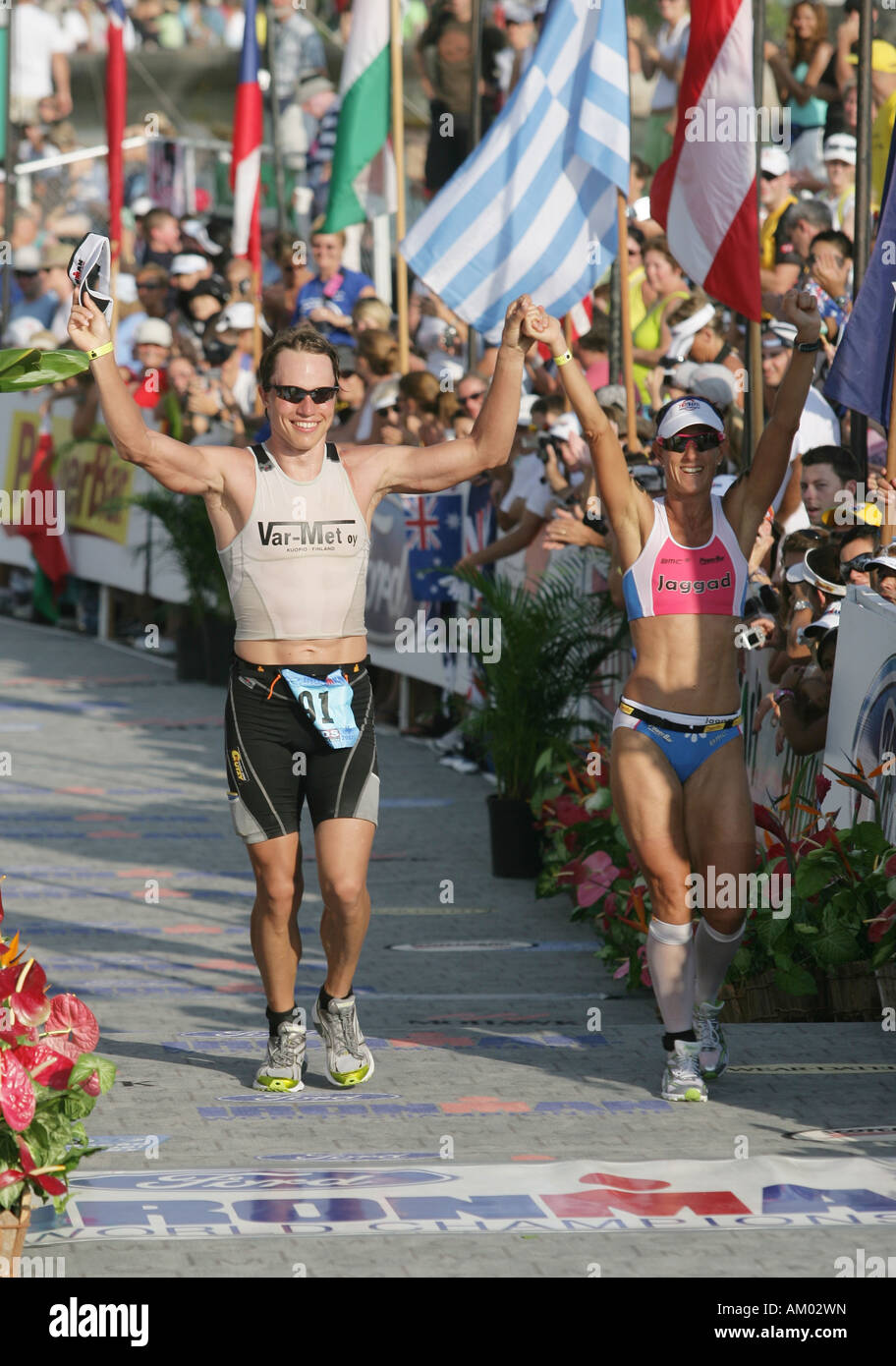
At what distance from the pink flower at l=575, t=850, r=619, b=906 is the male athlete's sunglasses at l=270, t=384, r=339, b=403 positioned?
10.2 ft

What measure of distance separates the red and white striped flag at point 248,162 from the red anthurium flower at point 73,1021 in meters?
14.4

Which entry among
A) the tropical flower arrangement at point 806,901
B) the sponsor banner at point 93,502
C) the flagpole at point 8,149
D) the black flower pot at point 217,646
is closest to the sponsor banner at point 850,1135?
the tropical flower arrangement at point 806,901

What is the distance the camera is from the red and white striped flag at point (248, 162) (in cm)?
1895

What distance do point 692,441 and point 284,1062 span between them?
220 centimetres

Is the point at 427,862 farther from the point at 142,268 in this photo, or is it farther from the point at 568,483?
the point at 142,268

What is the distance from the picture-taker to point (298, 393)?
6.66 metres

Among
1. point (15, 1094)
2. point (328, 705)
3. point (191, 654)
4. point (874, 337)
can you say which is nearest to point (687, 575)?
point (328, 705)

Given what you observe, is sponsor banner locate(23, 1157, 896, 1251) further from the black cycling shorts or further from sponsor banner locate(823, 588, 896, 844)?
sponsor banner locate(823, 588, 896, 844)

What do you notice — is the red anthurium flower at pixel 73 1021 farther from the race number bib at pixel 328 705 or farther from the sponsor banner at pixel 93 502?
the sponsor banner at pixel 93 502

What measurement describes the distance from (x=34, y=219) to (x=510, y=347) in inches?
899

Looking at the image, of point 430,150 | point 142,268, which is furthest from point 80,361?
point 142,268

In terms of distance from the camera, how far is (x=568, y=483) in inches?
481

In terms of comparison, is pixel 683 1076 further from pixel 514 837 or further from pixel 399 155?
pixel 399 155

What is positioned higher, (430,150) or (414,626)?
(430,150)
